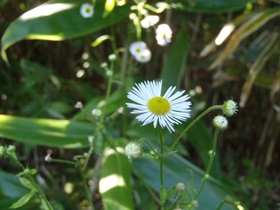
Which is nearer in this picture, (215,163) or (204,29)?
(215,163)

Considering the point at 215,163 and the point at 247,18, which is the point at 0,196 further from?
the point at 247,18

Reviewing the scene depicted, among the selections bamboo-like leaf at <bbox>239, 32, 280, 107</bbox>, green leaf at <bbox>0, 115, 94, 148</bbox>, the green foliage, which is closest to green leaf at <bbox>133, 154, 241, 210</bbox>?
the green foliage

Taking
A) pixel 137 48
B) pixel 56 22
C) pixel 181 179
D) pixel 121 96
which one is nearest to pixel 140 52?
pixel 137 48

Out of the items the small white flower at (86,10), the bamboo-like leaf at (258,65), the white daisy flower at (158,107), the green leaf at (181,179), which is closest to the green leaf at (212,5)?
the bamboo-like leaf at (258,65)

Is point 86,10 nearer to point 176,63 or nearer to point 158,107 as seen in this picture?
point 176,63

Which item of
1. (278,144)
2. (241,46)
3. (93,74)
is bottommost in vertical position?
(278,144)

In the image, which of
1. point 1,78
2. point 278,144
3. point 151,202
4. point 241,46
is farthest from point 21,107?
point 278,144

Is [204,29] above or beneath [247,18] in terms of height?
above

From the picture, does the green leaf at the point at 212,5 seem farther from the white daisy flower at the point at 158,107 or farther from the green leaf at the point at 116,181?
the white daisy flower at the point at 158,107
